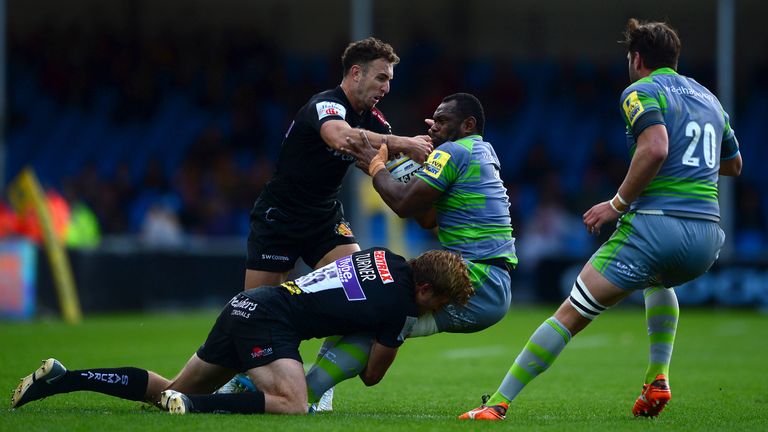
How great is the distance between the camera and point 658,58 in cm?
666

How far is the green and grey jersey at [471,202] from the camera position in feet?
22.1

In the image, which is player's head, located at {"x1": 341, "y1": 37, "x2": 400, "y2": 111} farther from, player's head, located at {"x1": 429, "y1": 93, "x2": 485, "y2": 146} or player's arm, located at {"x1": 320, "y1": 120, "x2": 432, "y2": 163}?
player's head, located at {"x1": 429, "y1": 93, "x2": 485, "y2": 146}

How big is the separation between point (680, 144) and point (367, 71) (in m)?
2.31

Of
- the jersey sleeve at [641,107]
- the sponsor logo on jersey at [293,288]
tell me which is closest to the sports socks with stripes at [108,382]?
the sponsor logo on jersey at [293,288]

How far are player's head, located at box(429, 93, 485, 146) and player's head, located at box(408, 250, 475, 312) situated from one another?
2.99 ft

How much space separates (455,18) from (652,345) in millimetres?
20466

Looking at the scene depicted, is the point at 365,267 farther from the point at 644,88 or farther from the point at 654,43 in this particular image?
the point at 654,43

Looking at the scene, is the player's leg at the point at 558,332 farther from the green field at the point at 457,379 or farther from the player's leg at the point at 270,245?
the player's leg at the point at 270,245

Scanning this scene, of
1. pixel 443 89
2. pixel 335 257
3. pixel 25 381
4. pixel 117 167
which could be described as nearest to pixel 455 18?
pixel 443 89

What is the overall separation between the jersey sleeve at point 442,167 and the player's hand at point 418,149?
56 millimetres

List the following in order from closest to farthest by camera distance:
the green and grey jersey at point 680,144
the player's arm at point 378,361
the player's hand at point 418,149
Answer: the green and grey jersey at point 680,144, the player's arm at point 378,361, the player's hand at point 418,149

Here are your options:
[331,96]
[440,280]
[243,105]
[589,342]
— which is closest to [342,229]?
[331,96]

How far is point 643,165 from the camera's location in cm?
624

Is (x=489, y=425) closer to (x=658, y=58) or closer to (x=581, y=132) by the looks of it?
(x=658, y=58)
